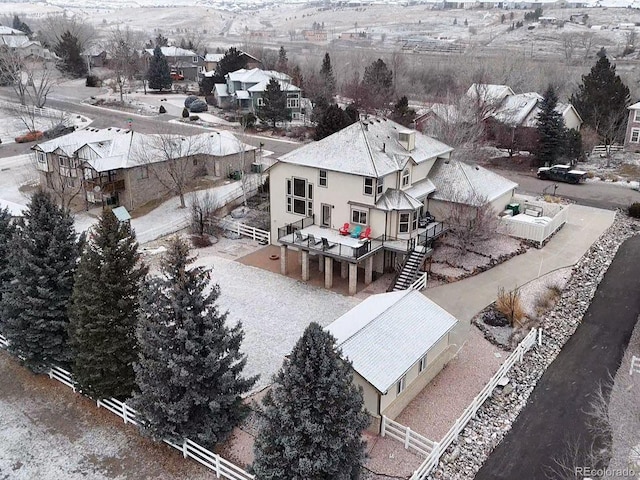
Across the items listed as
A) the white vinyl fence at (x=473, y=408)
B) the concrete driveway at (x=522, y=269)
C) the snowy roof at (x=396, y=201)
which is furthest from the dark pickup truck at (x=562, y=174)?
the white vinyl fence at (x=473, y=408)

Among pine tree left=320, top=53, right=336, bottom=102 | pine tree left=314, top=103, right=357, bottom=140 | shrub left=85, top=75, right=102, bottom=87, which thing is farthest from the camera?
shrub left=85, top=75, right=102, bottom=87

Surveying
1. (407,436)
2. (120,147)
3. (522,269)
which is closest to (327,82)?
(120,147)

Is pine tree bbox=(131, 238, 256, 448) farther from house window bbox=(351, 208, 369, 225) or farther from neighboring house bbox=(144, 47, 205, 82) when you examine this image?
neighboring house bbox=(144, 47, 205, 82)

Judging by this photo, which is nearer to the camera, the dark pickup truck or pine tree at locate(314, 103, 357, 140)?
the dark pickup truck

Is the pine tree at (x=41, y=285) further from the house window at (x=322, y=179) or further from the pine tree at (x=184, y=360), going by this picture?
the house window at (x=322, y=179)

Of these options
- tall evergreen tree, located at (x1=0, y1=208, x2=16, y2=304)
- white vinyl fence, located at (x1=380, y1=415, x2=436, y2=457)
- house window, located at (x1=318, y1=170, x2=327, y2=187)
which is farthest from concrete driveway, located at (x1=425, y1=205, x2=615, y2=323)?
tall evergreen tree, located at (x1=0, y1=208, x2=16, y2=304)

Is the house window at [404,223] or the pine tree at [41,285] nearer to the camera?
the pine tree at [41,285]
